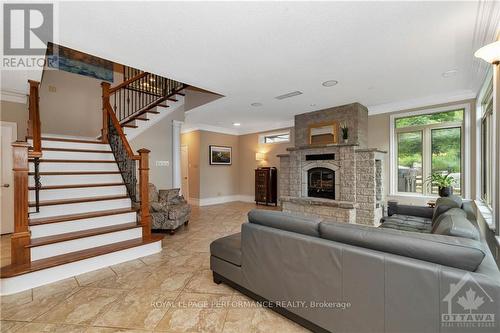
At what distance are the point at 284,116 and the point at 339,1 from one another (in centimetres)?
Result: 439

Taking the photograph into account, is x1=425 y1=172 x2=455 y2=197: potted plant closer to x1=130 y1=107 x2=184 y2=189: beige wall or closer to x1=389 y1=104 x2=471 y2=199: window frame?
x1=389 y1=104 x2=471 y2=199: window frame

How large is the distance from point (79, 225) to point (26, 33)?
2284 mm

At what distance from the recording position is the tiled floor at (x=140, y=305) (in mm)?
1810

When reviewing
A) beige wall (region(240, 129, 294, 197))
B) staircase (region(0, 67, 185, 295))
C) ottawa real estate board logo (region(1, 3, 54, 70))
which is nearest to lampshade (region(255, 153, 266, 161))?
beige wall (region(240, 129, 294, 197))

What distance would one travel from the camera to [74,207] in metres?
3.29

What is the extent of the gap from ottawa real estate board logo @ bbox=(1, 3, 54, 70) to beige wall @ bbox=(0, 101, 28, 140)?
5.30 ft

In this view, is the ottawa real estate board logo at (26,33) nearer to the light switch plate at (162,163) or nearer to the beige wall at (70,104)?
the beige wall at (70,104)

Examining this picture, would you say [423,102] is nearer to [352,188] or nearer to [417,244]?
[352,188]

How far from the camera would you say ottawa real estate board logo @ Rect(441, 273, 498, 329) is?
3.59ft

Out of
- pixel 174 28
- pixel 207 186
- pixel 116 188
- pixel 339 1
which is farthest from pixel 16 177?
pixel 207 186

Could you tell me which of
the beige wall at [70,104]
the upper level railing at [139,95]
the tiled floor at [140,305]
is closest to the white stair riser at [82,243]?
the tiled floor at [140,305]

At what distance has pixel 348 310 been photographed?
58.2 inches

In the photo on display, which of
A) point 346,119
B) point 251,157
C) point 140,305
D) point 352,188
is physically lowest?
point 140,305

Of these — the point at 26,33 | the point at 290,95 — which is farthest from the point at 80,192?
the point at 290,95
